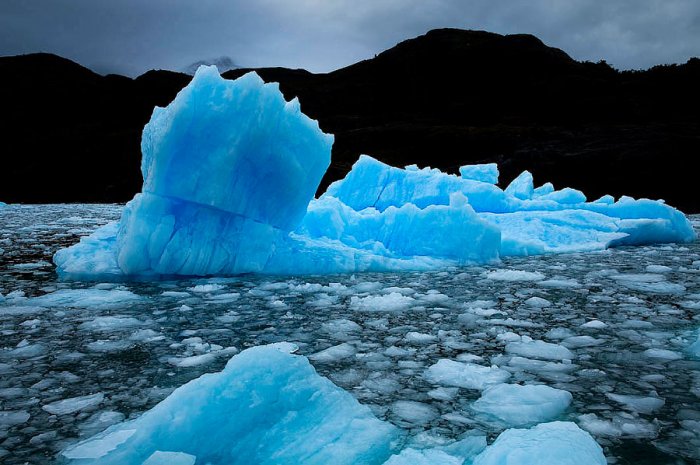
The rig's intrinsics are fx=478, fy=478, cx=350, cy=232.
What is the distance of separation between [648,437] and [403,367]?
1.04 metres

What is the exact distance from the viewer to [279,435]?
1.66 meters

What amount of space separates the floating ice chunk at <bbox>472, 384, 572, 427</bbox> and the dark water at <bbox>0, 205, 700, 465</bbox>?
0.19 ft

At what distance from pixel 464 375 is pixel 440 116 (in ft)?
122

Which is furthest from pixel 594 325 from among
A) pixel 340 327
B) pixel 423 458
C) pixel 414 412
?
pixel 423 458

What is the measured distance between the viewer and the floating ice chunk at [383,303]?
3.57 metres

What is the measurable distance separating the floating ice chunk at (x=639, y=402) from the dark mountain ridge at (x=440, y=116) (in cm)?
2086

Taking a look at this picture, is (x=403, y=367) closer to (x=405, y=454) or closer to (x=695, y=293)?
(x=405, y=454)

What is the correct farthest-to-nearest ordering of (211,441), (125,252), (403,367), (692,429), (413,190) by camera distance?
1. (413,190)
2. (125,252)
3. (403,367)
4. (692,429)
5. (211,441)

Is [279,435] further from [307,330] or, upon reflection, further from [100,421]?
[307,330]

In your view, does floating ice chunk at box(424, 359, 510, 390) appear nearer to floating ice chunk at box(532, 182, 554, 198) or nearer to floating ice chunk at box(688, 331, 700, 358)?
floating ice chunk at box(688, 331, 700, 358)

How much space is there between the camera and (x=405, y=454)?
152 centimetres

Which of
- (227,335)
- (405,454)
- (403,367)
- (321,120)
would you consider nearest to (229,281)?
(227,335)

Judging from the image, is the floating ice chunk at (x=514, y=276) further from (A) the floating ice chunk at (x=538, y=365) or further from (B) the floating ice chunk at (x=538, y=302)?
(A) the floating ice chunk at (x=538, y=365)

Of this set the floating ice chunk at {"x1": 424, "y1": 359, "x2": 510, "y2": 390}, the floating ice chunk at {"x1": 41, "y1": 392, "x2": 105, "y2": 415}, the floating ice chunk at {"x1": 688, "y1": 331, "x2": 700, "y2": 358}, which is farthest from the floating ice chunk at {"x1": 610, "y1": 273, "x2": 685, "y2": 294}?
the floating ice chunk at {"x1": 41, "y1": 392, "x2": 105, "y2": 415}
